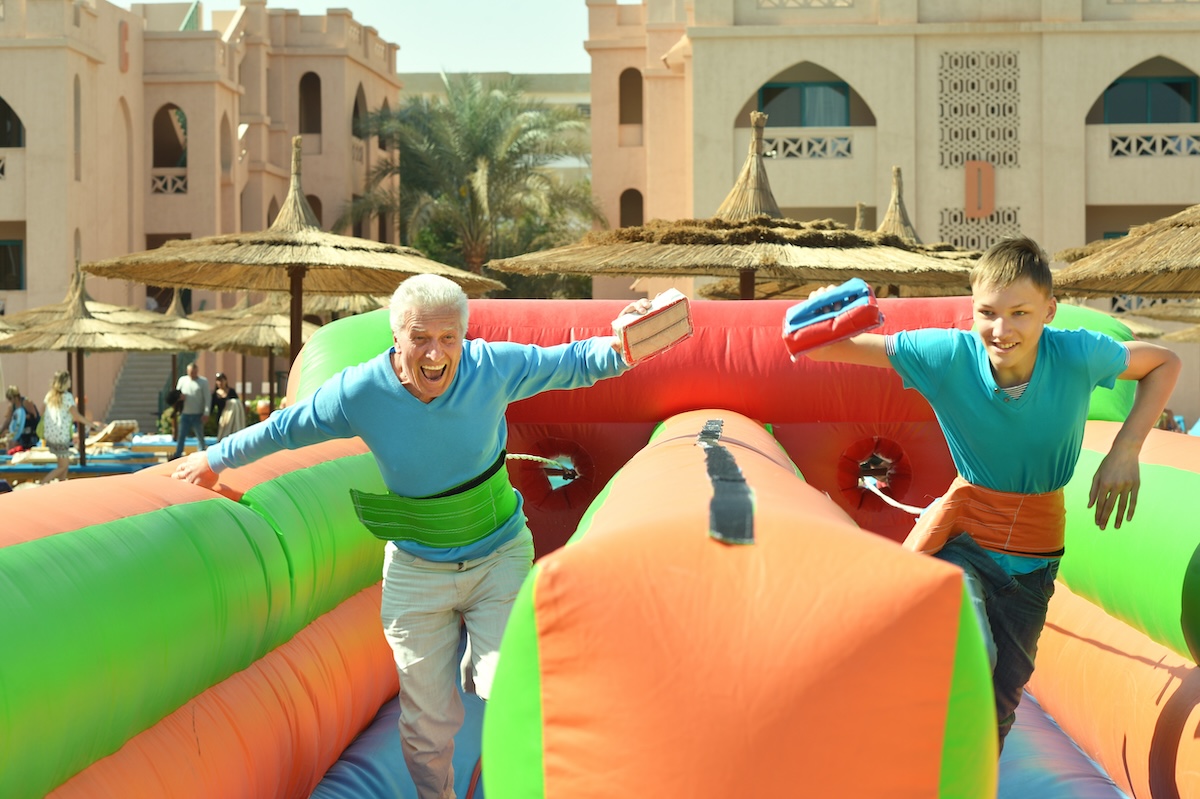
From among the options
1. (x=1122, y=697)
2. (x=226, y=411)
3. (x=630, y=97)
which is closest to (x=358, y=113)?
(x=630, y=97)

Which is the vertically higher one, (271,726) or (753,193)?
(753,193)

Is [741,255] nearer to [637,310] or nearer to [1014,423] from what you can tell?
[637,310]

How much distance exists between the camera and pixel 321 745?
3.67 meters

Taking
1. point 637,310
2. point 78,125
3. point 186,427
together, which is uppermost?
point 78,125

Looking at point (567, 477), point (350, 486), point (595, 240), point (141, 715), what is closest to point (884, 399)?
point (567, 477)

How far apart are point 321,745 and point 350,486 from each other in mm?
877

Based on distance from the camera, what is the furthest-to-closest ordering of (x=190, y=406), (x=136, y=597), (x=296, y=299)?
(x=190, y=406)
(x=296, y=299)
(x=136, y=597)

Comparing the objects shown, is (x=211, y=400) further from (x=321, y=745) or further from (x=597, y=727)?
(x=597, y=727)

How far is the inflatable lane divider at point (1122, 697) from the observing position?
3242 mm

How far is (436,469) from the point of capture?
3191 mm

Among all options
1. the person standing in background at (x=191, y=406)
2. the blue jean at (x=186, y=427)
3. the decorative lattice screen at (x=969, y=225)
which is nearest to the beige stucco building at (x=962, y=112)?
the decorative lattice screen at (x=969, y=225)

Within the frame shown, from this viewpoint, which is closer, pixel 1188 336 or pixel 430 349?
pixel 430 349

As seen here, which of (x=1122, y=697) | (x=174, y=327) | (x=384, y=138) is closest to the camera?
(x=1122, y=697)

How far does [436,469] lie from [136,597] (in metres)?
0.79
